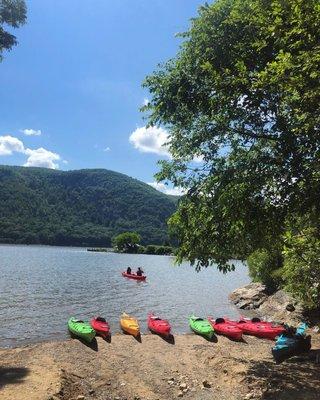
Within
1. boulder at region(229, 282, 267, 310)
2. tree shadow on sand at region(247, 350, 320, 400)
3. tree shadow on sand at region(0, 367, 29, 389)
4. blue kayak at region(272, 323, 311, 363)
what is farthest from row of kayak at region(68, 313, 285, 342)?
boulder at region(229, 282, 267, 310)

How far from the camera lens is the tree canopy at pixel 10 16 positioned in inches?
539

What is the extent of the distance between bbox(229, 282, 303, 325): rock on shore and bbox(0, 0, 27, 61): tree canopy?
2073cm

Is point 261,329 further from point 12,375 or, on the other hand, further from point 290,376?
point 12,375

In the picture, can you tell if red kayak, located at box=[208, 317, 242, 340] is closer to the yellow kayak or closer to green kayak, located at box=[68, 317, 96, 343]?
the yellow kayak

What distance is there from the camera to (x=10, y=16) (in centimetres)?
1378

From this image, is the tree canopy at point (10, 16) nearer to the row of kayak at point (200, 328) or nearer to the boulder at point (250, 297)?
the row of kayak at point (200, 328)

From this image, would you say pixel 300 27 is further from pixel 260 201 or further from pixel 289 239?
pixel 289 239

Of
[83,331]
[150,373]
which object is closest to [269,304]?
[83,331]

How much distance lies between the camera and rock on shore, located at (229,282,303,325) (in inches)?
1134

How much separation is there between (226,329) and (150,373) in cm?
911

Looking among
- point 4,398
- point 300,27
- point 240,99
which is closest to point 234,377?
point 4,398

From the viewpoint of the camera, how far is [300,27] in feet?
28.5

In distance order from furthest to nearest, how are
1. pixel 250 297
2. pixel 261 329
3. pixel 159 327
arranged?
pixel 250 297
pixel 261 329
pixel 159 327

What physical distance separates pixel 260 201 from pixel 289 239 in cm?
444
